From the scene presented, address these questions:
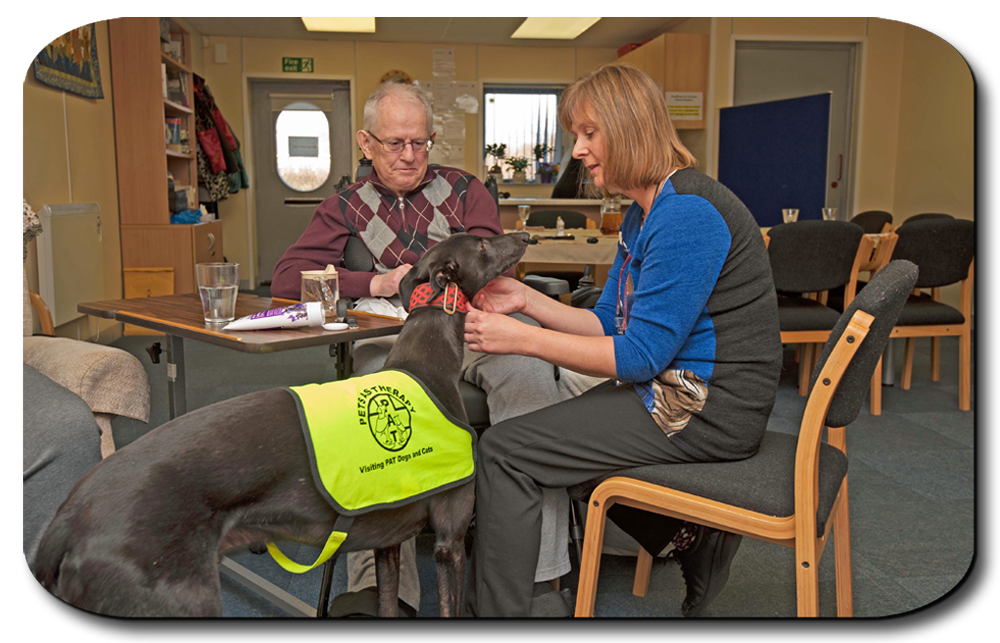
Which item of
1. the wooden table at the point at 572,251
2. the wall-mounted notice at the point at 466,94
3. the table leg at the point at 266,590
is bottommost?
the table leg at the point at 266,590

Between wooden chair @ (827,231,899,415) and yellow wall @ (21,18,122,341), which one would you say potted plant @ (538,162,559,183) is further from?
wooden chair @ (827,231,899,415)

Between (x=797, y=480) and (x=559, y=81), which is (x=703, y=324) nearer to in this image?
(x=797, y=480)

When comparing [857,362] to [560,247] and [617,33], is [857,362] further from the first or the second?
[617,33]

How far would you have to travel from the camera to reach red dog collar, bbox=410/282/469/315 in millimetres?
1538

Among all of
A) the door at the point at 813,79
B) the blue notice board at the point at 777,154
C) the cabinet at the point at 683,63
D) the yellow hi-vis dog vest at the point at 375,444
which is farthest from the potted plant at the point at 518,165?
the yellow hi-vis dog vest at the point at 375,444

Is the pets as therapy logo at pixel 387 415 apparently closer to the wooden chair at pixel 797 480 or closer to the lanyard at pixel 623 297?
the wooden chair at pixel 797 480

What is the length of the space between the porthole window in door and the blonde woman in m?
7.58

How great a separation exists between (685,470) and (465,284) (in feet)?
2.05

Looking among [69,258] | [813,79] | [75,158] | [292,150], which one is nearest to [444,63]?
[292,150]

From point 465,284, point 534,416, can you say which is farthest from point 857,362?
point 465,284

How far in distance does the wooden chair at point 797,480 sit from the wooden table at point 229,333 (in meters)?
0.63

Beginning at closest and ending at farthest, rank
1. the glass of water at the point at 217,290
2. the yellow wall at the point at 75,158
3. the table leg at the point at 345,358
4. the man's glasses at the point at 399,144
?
the glass of water at the point at 217,290 < the man's glasses at the point at 399,144 < the table leg at the point at 345,358 < the yellow wall at the point at 75,158

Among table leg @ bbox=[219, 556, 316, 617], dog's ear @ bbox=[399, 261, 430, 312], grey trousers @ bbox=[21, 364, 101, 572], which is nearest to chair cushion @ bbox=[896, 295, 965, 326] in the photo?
dog's ear @ bbox=[399, 261, 430, 312]

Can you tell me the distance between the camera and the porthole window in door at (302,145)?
8.40m
